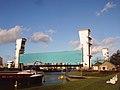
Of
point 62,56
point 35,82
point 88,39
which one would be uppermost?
point 88,39

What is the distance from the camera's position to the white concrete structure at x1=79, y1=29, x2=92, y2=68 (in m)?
162

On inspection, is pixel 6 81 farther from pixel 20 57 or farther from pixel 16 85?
pixel 20 57

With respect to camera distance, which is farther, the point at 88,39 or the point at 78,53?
the point at 88,39

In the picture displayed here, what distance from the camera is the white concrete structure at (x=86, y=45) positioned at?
531ft

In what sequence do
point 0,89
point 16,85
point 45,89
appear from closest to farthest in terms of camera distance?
point 45,89, point 0,89, point 16,85

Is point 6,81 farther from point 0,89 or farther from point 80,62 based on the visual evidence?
point 80,62

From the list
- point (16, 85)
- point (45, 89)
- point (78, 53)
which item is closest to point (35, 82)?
point (16, 85)

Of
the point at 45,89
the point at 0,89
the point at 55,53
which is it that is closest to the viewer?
the point at 45,89

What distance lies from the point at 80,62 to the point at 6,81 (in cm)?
11390

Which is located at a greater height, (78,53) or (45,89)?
(78,53)

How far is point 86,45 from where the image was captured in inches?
6511

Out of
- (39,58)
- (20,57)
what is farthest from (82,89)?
(20,57)

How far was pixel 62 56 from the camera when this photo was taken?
160000mm

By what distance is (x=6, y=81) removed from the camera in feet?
144
